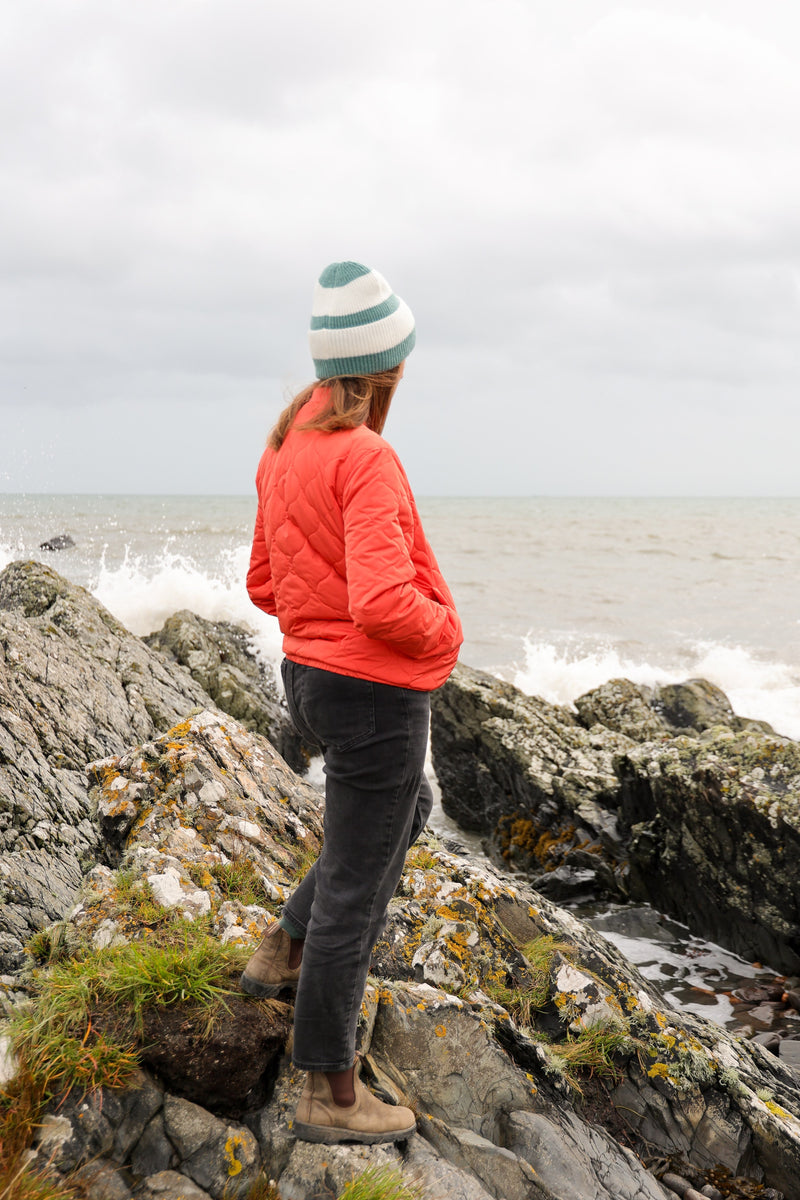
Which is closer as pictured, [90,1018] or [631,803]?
[90,1018]

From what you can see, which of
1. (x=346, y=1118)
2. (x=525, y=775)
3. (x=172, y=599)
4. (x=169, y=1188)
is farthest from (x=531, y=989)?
(x=172, y=599)

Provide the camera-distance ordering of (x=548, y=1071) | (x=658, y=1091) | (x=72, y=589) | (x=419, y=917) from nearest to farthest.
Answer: (x=548, y=1071)
(x=658, y=1091)
(x=419, y=917)
(x=72, y=589)

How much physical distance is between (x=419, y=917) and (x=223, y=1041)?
1.40 metres

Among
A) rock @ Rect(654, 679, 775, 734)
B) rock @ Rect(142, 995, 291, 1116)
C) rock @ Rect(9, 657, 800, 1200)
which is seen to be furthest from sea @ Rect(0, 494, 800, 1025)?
rock @ Rect(142, 995, 291, 1116)

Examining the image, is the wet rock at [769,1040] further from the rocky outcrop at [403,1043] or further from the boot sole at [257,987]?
the boot sole at [257,987]

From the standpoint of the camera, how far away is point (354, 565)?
2.55 m

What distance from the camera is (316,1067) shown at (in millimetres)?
2781

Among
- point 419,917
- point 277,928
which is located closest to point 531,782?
point 419,917

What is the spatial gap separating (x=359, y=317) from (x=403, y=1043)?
2860 mm

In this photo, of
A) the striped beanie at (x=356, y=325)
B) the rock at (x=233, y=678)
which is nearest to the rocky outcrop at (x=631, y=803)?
the rock at (x=233, y=678)

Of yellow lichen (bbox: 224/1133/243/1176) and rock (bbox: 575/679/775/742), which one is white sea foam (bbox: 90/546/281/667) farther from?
yellow lichen (bbox: 224/1133/243/1176)

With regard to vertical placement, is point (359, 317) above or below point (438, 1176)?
above

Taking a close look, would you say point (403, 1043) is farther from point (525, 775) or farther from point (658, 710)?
point (658, 710)

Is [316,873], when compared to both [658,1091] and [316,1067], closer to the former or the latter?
[316,1067]
